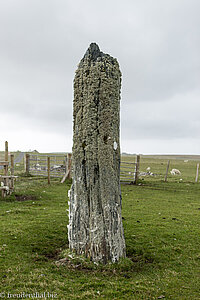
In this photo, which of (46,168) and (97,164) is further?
(46,168)

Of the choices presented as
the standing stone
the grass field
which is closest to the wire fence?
the grass field

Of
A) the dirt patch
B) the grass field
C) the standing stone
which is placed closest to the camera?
the grass field

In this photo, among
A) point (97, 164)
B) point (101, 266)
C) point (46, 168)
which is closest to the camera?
point (101, 266)

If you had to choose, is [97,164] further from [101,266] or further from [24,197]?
[24,197]

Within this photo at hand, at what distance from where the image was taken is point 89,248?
17.9 ft

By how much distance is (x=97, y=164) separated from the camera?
560 cm

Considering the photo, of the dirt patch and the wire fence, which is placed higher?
the wire fence

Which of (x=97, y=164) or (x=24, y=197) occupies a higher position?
(x=97, y=164)

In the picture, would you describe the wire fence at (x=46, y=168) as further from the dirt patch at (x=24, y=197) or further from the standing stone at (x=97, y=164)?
the standing stone at (x=97, y=164)

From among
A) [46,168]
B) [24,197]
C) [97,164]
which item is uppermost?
[97,164]

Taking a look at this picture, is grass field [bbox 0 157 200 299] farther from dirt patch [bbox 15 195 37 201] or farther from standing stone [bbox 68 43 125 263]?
dirt patch [bbox 15 195 37 201]

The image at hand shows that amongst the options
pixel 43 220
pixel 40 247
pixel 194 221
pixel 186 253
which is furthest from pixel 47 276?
pixel 194 221

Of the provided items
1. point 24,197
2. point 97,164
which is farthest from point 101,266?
point 24,197

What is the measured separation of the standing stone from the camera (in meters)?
5.39
